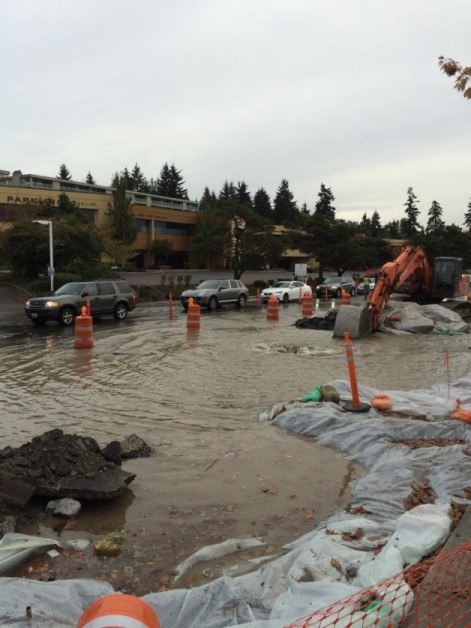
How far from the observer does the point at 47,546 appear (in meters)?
4.54

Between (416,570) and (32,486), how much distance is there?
Result: 3.43 metres

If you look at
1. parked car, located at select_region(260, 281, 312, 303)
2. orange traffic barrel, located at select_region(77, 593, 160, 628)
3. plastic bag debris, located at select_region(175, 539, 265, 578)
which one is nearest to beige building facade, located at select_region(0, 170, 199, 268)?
parked car, located at select_region(260, 281, 312, 303)

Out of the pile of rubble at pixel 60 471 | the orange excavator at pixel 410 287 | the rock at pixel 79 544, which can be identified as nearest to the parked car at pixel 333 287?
the orange excavator at pixel 410 287

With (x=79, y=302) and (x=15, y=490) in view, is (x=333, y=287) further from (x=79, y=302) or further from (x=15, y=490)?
(x=15, y=490)

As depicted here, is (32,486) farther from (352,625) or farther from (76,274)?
(76,274)

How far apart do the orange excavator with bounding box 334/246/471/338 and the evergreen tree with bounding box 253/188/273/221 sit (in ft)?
272

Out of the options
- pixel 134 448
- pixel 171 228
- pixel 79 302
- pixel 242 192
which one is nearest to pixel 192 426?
pixel 134 448

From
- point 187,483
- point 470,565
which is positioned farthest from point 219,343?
point 470,565

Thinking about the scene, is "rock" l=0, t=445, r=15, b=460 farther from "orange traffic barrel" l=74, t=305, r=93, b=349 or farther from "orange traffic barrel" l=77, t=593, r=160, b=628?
"orange traffic barrel" l=74, t=305, r=93, b=349

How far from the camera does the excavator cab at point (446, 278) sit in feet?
82.1

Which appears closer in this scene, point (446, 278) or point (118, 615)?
point (118, 615)

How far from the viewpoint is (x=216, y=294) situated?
2934 centimetres

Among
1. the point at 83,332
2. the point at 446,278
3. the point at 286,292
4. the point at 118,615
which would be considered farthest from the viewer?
the point at 286,292

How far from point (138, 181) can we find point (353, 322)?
107 meters
